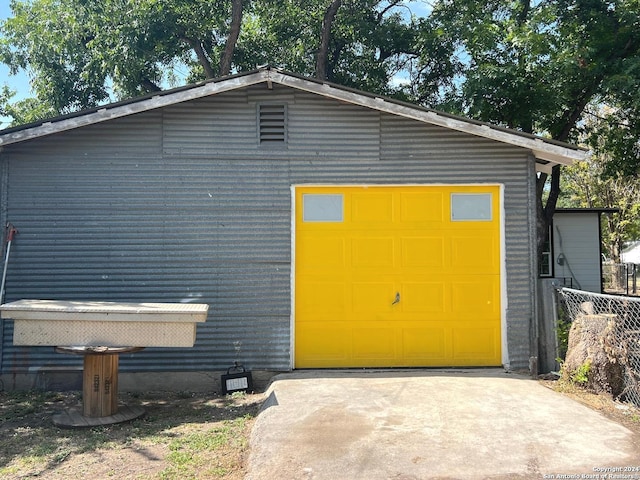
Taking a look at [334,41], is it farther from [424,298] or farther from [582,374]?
[582,374]

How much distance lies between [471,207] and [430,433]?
3536mm

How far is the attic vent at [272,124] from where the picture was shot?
7.19 m

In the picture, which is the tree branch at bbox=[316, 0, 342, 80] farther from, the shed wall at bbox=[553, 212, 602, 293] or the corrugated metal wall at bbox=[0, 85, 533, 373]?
the corrugated metal wall at bbox=[0, 85, 533, 373]

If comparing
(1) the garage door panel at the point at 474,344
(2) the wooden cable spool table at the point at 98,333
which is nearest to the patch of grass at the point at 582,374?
(1) the garage door panel at the point at 474,344

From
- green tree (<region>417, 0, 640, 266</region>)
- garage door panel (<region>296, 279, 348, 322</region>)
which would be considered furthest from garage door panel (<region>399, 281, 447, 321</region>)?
green tree (<region>417, 0, 640, 266</region>)

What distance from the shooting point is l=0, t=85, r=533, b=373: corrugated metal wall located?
7004 millimetres

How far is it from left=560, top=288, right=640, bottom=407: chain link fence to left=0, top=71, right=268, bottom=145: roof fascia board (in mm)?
4954

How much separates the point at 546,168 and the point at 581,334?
9.26 feet

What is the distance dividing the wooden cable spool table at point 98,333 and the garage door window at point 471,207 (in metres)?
3.71

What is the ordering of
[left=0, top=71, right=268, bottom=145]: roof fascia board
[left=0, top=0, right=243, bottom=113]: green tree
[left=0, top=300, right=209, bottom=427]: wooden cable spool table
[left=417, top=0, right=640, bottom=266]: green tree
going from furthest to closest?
[left=0, top=0, right=243, bottom=113]: green tree → [left=417, top=0, right=640, bottom=266]: green tree → [left=0, top=71, right=268, bottom=145]: roof fascia board → [left=0, top=300, right=209, bottom=427]: wooden cable spool table

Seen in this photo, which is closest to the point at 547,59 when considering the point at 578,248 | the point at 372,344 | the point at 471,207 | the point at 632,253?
the point at 578,248

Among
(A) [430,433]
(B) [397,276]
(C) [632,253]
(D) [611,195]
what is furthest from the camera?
(C) [632,253]

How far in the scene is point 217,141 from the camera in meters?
7.16

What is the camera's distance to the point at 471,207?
726 cm
